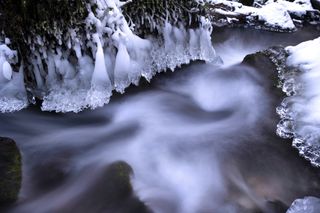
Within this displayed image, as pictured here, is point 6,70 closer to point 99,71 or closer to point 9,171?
point 99,71

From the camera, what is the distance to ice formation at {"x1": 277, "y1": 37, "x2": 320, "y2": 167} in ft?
12.1

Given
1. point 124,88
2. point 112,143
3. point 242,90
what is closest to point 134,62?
point 124,88

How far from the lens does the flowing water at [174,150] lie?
3164mm

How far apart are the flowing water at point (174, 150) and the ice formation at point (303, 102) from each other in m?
0.11

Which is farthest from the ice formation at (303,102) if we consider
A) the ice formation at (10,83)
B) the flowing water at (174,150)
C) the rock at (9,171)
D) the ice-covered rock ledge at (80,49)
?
the ice formation at (10,83)

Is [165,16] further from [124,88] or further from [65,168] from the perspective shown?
[65,168]

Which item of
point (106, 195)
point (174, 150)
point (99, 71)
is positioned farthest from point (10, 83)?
point (174, 150)

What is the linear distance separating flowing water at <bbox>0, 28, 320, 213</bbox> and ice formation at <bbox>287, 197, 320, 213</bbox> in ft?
0.21

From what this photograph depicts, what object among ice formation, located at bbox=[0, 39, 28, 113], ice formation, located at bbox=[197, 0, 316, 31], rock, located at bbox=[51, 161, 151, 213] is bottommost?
ice formation, located at bbox=[197, 0, 316, 31]

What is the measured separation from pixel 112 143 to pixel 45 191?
2.75ft

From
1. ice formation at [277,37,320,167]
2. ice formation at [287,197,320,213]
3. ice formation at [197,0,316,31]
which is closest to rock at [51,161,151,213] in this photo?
ice formation at [287,197,320,213]

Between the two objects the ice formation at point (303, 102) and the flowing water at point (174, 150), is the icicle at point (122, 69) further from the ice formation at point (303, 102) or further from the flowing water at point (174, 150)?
the ice formation at point (303, 102)

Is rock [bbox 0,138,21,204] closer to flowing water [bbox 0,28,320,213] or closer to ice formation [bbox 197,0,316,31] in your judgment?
flowing water [bbox 0,28,320,213]

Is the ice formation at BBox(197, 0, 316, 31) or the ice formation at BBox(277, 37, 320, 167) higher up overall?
the ice formation at BBox(277, 37, 320, 167)
